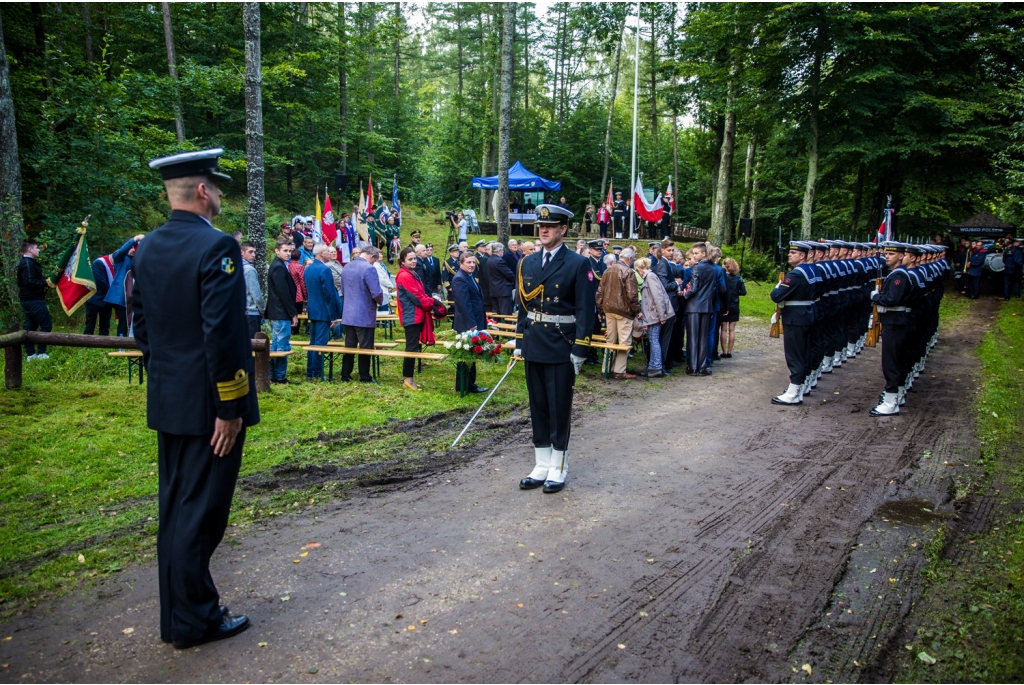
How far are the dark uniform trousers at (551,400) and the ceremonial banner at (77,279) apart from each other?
8.97 m

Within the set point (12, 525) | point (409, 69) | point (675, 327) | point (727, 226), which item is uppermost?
point (409, 69)

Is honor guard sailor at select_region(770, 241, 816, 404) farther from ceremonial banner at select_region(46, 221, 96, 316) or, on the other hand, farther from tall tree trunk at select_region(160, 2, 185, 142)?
tall tree trunk at select_region(160, 2, 185, 142)

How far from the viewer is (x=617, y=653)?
12.5 feet

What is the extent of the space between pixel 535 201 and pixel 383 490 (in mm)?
35744

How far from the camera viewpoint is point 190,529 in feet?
12.2

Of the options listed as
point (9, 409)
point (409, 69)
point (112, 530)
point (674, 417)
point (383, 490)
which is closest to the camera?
point (112, 530)

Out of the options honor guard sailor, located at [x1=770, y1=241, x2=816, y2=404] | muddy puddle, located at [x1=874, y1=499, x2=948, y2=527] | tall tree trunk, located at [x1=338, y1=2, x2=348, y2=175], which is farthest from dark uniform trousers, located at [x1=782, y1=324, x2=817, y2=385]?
tall tree trunk, located at [x1=338, y1=2, x2=348, y2=175]

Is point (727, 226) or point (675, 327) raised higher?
point (727, 226)

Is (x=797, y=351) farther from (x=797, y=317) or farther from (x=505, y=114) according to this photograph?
(x=505, y=114)

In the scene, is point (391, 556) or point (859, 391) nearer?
point (391, 556)

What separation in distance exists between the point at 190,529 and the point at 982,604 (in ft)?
15.5

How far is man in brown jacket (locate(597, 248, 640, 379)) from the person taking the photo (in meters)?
12.2

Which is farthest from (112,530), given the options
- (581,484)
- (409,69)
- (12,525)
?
(409,69)

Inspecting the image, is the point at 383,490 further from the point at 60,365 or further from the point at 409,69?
the point at 409,69
